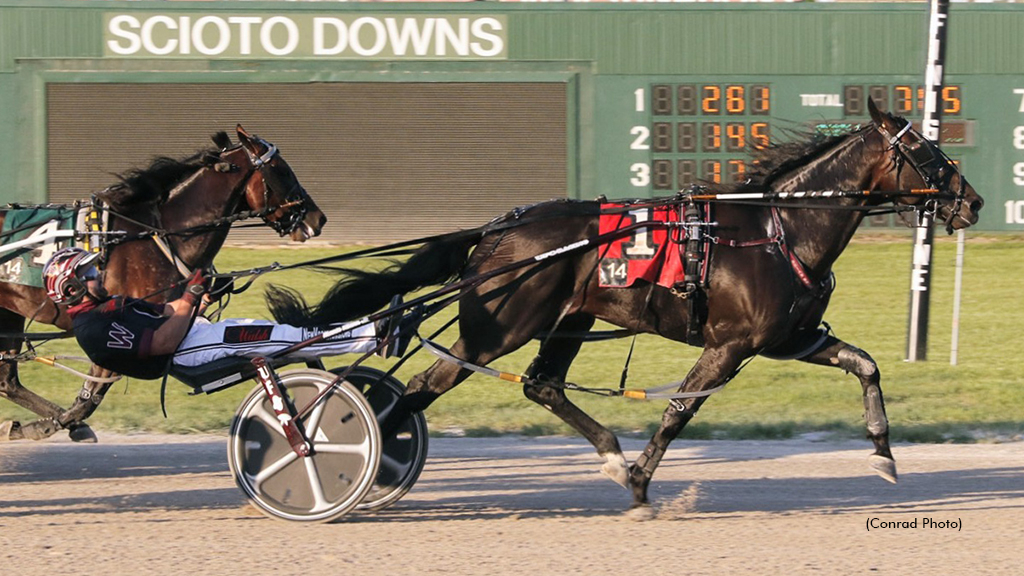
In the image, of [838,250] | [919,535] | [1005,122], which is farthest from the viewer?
[1005,122]

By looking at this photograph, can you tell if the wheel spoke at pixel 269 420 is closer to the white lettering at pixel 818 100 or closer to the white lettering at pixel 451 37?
the white lettering at pixel 818 100

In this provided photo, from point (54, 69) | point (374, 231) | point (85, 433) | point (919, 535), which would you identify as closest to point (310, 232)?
point (85, 433)

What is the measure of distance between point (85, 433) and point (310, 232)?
1.68 meters

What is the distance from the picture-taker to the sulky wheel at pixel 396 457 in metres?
6.53

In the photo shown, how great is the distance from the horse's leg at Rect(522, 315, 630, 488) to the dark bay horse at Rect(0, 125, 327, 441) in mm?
1624

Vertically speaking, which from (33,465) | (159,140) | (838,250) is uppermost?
(159,140)

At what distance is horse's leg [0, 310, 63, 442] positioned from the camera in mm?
7543

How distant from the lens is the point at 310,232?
7863mm

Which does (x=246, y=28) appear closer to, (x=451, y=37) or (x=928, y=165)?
(x=451, y=37)

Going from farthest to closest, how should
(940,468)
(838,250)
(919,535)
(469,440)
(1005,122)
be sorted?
(1005,122) < (469,440) < (940,468) < (838,250) < (919,535)

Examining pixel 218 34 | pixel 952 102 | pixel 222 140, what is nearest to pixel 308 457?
pixel 222 140

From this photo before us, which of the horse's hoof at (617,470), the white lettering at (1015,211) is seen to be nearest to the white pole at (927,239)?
the horse's hoof at (617,470)

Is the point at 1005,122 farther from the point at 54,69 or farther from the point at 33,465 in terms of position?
the point at 33,465

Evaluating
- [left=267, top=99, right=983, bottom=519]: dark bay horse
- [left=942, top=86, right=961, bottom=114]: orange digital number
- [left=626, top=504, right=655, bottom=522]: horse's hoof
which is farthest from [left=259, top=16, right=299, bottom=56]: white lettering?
[left=626, top=504, right=655, bottom=522]: horse's hoof
